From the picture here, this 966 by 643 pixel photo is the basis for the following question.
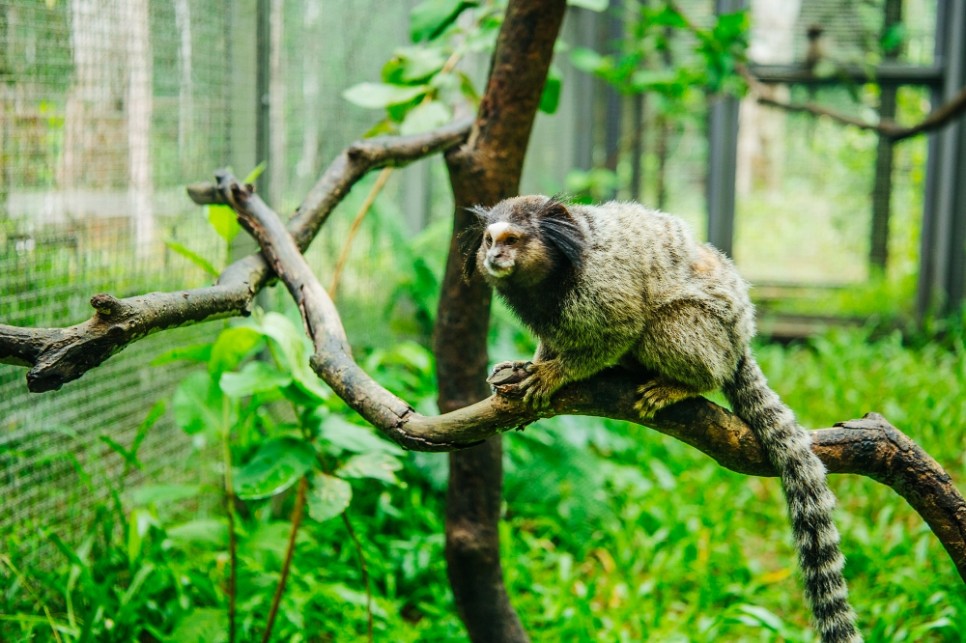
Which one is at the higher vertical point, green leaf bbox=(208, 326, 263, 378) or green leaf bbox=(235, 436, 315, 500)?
green leaf bbox=(208, 326, 263, 378)

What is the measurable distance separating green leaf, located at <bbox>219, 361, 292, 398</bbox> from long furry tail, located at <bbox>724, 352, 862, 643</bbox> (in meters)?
1.37

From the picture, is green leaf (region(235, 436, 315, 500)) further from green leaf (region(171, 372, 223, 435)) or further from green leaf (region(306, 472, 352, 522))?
green leaf (region(171, 372, 223, 435))

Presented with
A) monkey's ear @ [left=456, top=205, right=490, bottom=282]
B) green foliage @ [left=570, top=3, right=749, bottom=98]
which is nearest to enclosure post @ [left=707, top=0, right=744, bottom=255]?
green foliage @ [left=570, top=3, right=749, bottom=98]

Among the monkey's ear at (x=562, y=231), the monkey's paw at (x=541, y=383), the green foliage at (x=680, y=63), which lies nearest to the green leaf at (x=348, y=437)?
the monkey's paw at (x=541, y=383)

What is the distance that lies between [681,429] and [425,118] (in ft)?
4.93

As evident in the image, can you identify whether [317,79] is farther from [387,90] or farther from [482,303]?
[482,303]

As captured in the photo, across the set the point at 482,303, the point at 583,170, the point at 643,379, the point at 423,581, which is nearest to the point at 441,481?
the point at 423,581

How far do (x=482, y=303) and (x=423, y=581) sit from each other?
1.46 metres

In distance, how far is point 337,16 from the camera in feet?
14.0

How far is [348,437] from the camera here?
267 cm

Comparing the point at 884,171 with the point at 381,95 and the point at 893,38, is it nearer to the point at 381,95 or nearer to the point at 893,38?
the point at 893,38

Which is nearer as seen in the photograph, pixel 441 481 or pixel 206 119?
pixel 206 119

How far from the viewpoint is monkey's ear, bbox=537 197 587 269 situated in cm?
222

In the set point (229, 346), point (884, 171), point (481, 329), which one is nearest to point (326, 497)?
point (229, 346)
